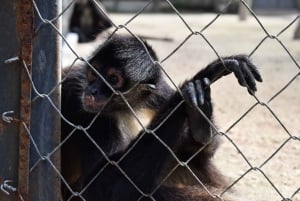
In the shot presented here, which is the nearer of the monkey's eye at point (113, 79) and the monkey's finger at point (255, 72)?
the monkey's finger at point (255, 72)

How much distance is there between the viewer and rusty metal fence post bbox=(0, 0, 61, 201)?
2.35 meters

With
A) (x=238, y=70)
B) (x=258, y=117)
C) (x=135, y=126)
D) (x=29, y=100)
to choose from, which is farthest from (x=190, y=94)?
(x=258, y=117)

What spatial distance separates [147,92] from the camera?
3.08 m

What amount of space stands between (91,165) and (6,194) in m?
0.45

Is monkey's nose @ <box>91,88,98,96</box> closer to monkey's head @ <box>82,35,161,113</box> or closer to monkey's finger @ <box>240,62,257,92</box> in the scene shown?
monkey's head @ <box>82,35,161,113</box>

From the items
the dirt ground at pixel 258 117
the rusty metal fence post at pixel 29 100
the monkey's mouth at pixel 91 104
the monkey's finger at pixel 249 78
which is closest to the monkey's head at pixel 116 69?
the monkey's mouth at pixel 91 104

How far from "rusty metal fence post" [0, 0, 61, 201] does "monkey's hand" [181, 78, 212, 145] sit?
0.47 metres

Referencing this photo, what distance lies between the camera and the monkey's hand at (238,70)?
2352 millimetres

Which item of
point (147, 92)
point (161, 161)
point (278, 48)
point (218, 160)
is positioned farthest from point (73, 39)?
point (161, 161)

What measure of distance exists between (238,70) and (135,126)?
3.15ft

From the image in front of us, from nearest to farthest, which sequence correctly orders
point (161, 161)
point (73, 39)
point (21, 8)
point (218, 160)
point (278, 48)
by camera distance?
point (21, 8) < point (161, 161) < point (218, 160) < point (73, 39) < point (278, 48)

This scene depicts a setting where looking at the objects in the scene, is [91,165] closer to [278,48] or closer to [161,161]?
[161,161]

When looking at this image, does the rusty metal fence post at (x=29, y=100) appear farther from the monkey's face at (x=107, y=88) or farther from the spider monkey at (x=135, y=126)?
the monkey's face at (x=107, y=88)

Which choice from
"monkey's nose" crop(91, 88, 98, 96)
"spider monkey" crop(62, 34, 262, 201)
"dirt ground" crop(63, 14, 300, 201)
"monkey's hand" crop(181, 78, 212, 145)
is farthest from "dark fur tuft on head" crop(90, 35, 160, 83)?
"monkey's hand" crop(181, 78, 212, 145)
